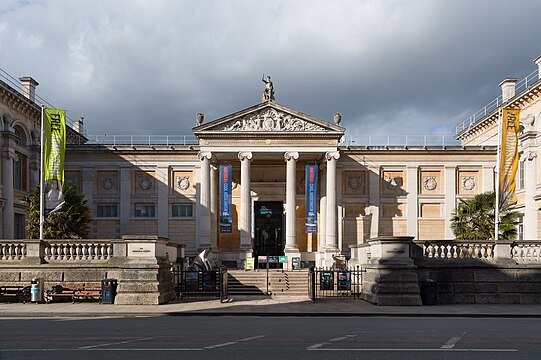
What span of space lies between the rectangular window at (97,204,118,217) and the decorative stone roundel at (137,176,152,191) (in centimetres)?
260

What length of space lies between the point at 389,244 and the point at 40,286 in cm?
1473

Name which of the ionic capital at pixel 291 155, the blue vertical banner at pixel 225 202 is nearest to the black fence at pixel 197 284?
the blue vertical banner at pixel 225 202

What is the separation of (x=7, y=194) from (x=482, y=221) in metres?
28.9

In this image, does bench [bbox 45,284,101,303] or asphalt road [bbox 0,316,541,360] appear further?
bench [bbox 45,284,101,303]

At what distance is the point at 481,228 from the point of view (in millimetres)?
30109

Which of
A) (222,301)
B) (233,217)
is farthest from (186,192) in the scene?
(222,301)

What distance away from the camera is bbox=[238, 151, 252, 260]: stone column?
1679 inches

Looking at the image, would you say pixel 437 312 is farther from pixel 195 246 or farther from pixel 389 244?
pixel 195 246

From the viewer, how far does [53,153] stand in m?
29.0

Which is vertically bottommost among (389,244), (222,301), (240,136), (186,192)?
(222,301)

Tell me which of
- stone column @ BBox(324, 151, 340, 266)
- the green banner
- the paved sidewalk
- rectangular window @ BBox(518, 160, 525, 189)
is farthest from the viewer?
stone column @ BBox(324, 151, 340, 266)

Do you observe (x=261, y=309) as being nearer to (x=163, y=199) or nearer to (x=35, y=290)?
(x=35, y=290)

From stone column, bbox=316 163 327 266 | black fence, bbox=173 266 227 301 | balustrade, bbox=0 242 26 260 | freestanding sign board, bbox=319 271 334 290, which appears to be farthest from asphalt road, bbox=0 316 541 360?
stone column, bbox=316 163 327 266

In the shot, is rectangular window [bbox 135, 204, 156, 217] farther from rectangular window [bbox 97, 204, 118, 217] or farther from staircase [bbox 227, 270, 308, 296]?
staircase [bbox 227, 270, 308, 296]
